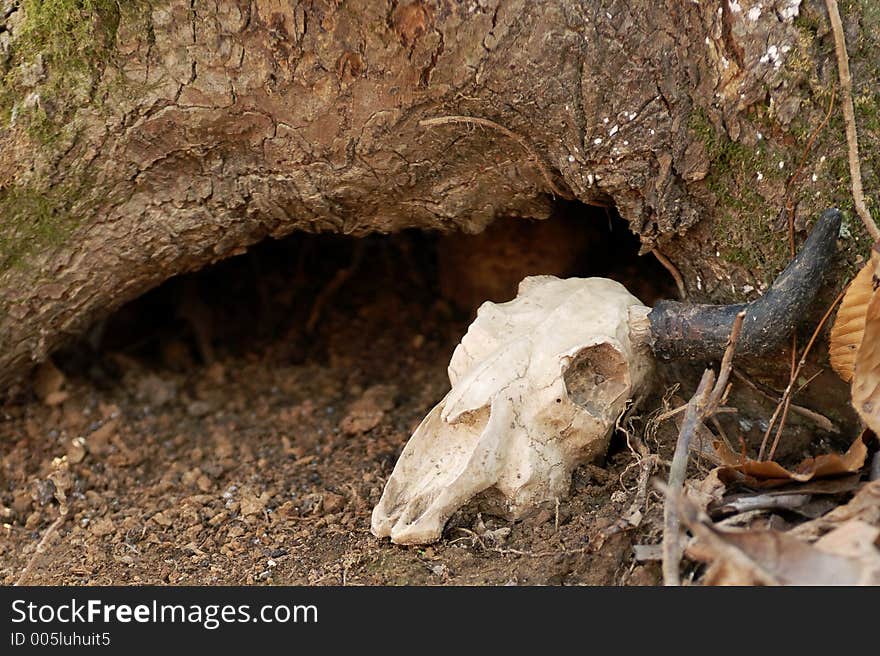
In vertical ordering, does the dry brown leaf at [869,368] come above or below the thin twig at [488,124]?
below

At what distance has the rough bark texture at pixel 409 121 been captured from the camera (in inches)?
92.9

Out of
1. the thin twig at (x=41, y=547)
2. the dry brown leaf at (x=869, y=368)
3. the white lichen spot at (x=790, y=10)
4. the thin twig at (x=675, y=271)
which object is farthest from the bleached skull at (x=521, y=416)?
the thin twig at (x=41, y=547)

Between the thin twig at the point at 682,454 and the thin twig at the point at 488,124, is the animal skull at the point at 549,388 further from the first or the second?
the thin twig at the point at 488,124

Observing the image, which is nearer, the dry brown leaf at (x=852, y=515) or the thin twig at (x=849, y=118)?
the dry brown leaf at (x=852, y=515)

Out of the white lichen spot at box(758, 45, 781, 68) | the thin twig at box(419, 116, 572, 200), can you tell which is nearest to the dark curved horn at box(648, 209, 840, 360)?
the white lichen spot at box(758, 45, 781, 68)

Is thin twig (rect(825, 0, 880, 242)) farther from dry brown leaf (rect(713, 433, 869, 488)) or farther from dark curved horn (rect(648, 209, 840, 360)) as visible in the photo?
dry brown leaf (rect(713, 433, 869, 488))

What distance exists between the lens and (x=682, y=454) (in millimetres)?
2002

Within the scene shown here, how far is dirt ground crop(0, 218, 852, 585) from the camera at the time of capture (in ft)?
7.59

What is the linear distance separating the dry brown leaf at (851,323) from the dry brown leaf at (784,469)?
0.69 ft

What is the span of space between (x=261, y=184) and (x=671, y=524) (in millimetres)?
1638

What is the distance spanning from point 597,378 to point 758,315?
46cm

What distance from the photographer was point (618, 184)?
2.56m

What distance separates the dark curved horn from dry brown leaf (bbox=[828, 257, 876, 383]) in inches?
3.6

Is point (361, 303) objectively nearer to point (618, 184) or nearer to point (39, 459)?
point (39, 459)
